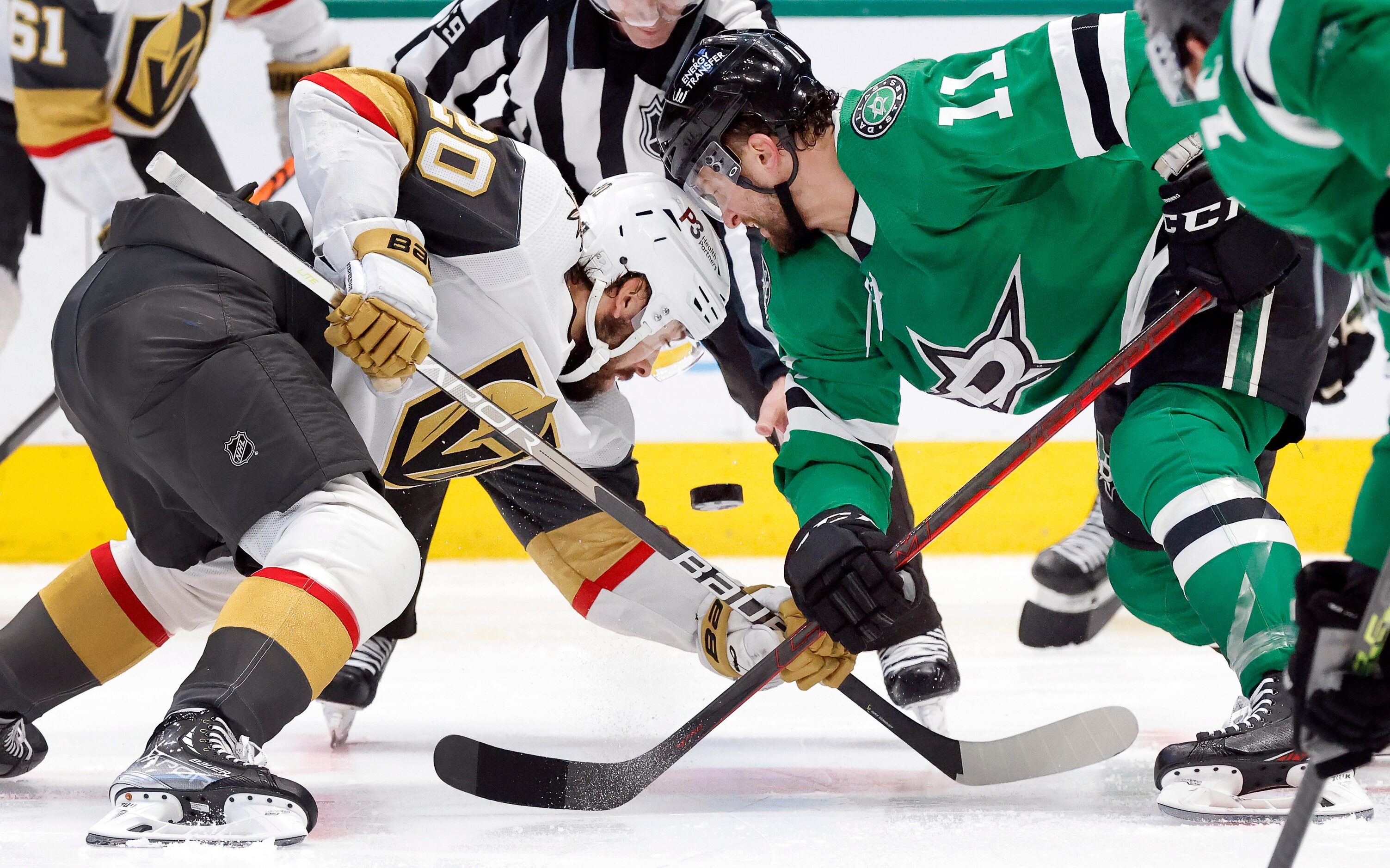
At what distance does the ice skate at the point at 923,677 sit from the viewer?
2.28 m

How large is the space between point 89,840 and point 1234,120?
132 cm

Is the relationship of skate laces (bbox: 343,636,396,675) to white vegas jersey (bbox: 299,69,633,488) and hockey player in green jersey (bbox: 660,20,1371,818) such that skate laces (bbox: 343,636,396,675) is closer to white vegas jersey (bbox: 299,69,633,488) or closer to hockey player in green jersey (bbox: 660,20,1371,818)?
white vegas jersey (bbox: 299,69,633,488)

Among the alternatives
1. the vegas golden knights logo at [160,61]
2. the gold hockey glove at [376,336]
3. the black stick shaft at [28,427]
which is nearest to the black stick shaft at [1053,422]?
the gold hockey glove at [376,336]

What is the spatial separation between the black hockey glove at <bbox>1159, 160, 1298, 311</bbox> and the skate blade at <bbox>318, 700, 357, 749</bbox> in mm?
1488

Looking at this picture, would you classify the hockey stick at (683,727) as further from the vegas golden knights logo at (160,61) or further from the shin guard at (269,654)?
the vegas golden knights logo at (160,61)

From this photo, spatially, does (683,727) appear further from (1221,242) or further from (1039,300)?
(1221,242)

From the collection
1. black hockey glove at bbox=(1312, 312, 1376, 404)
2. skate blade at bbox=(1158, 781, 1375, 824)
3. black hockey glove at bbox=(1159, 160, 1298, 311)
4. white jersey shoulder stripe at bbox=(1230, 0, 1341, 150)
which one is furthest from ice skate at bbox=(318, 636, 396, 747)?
black hockey glove at bbox=(1312, 312, 1376, 404)

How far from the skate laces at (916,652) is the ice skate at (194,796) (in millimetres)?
1197

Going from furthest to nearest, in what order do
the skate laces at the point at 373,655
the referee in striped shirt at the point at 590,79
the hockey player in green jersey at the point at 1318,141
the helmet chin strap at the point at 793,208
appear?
the referee in striped shirt at the point at 590,79 → the skate laces at the point at 373,655 → the helmet chin strap at the point at 793,208 → the hockey player in green jersey at the point at 1318,141

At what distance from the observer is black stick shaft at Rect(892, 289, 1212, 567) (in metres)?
1.76

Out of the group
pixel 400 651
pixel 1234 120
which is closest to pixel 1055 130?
pixel 1234 120

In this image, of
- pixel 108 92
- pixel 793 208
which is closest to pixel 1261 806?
pixel 793 208

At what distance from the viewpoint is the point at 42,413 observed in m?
3.36

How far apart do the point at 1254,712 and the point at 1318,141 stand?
2.67 ft
